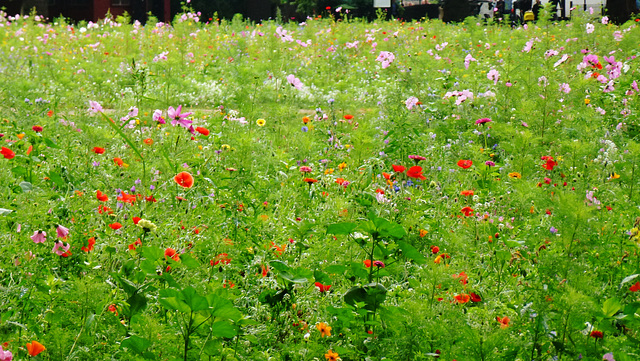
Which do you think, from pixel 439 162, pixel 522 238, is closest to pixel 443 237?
pixel 522 238

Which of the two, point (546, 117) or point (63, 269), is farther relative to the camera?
point (546, 117)

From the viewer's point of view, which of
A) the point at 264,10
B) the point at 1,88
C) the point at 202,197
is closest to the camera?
the point at 202,197

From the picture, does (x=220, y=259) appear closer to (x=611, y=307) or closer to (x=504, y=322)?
(x=504, y=322)

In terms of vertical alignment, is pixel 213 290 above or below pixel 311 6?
below

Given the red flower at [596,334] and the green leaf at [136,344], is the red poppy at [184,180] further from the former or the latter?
the red flower at [596,334]

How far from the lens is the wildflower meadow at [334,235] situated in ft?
6.45

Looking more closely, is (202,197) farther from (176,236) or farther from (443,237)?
(443,237)

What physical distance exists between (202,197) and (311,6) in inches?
889

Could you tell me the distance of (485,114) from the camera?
17.1 ft

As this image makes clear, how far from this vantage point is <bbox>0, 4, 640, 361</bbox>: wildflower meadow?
1965 millimetres

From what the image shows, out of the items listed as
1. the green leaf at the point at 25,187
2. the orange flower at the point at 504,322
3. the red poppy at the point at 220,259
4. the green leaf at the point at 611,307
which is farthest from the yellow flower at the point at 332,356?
the green leaf at the point at 25,187

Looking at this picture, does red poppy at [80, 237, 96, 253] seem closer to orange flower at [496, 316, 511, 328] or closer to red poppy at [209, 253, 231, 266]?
red poppy at [209, 253, 231, 266]

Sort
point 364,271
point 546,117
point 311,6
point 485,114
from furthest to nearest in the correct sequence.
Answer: point 311,6 → point 485,114 → point 546,117 → point 364,271

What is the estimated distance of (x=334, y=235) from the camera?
273 centimetres
